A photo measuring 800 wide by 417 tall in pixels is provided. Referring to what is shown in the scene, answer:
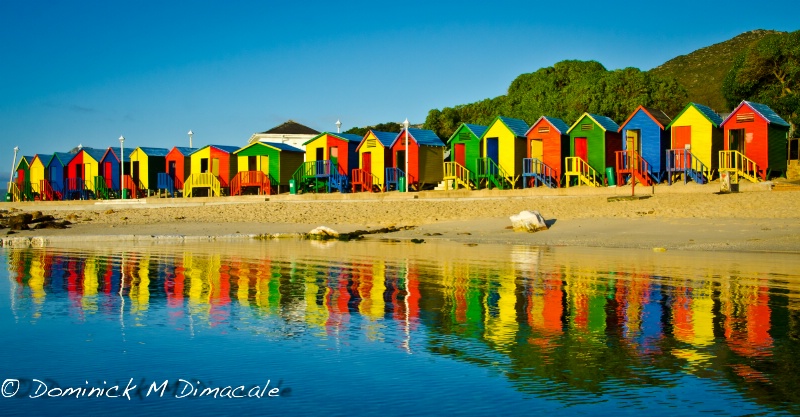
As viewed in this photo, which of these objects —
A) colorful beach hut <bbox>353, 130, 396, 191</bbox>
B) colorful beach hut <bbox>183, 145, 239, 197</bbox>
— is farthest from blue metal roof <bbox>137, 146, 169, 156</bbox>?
colorful beach hut <bbox>353, 130, 396, 191</bbox>

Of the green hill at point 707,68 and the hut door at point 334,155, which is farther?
the green hill at point 707,68

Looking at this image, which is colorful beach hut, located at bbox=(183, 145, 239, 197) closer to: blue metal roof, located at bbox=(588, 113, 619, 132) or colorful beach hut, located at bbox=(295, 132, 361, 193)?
colorful beach hut, located at bbox=(295, 132, 361, 193)

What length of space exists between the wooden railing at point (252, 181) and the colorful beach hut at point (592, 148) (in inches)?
754

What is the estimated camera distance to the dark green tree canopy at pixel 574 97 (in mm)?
58219

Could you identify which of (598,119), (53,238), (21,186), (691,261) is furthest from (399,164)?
(21,186)

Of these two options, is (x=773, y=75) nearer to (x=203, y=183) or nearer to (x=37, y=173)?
(x=203, y=183)

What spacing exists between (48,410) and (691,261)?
15.2m

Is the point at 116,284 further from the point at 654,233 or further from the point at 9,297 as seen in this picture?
the point at 654,233

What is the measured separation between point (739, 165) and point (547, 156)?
9062 millimetres

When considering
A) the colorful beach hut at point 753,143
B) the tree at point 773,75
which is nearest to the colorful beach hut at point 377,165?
the colorful beach hut at point 753,143

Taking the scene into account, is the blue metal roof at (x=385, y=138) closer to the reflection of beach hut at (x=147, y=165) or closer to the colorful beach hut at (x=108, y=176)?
the reflection of beach hut at (x=147, y=165)

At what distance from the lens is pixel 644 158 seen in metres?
38.1

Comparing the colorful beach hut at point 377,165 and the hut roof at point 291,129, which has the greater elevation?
the hut roof at point 291,129

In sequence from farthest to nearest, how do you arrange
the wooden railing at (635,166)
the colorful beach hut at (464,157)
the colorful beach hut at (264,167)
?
the colorful beach hut at (264,167), the colorful beach hut at (464,157), the wooden railing at (635,166)
